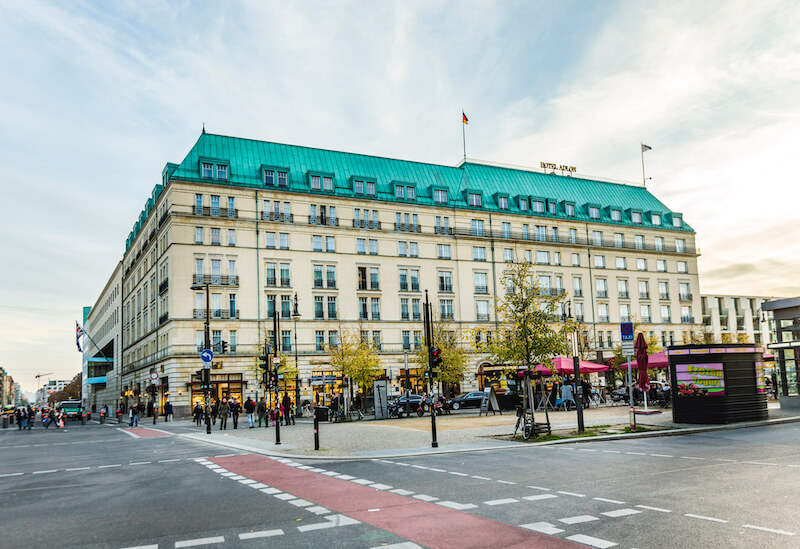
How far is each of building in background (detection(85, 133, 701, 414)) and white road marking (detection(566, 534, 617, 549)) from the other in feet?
124

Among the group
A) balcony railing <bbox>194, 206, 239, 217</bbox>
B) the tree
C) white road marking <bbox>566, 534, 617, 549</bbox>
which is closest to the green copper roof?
balcony railing <bbox>194, 206, 239, 217</bbox>

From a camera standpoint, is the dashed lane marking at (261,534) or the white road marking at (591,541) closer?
the white road marking at (591,541)

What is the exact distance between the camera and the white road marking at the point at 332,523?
930cm

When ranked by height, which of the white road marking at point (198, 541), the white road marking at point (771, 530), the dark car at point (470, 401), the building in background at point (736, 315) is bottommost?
the dark car at point (470, 401)

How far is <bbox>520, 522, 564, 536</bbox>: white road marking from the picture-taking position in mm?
8625

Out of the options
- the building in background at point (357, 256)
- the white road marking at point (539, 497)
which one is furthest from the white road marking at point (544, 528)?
the building in background at point (357, 256)

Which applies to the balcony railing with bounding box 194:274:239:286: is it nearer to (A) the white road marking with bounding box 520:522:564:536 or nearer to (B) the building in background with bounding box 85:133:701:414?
(B) the building in background with bounding box 85:133:701:414

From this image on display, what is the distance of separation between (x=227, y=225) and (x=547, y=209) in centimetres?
3939

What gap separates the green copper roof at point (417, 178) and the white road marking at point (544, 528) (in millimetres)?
55057

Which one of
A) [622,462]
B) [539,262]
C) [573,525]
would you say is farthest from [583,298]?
[573,525]

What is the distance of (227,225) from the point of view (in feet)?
197

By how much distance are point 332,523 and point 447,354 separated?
47593 mm

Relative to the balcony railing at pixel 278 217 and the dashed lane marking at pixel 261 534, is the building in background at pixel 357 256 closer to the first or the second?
the balcony railing at pixel 278 217

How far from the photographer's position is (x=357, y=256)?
65.6 metres
